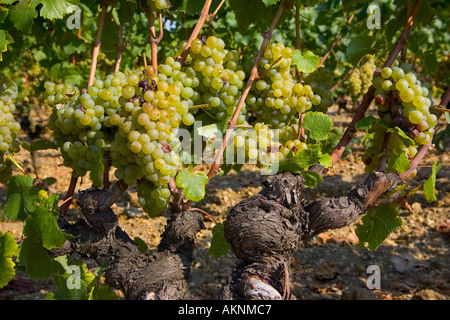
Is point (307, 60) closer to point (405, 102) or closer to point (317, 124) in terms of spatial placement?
point (317, 124)

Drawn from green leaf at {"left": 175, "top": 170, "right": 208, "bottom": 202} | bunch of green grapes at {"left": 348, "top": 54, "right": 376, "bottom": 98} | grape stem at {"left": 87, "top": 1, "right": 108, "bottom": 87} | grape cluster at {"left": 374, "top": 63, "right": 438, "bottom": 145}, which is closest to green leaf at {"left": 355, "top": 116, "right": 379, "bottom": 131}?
grape cluster at {"left": 374, "top": 63, "right": 438, "bottom": 145}

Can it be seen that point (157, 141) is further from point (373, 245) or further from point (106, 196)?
point (373, 245)

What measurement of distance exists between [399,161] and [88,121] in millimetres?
1017

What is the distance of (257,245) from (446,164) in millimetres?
5300

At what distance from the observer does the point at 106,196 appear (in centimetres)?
142

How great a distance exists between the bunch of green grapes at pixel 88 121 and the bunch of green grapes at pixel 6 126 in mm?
166

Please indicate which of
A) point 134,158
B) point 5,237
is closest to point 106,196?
point 134,158

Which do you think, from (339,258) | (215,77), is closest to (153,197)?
(215,77)

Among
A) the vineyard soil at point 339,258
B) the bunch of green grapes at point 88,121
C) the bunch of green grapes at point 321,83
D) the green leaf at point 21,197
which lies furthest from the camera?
the vineyard soil at point 339,258

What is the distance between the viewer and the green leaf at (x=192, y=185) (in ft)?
4.36

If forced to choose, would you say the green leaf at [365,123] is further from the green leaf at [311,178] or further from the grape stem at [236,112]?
the grape stem at [236,112]

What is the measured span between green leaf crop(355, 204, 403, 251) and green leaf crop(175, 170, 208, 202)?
2.15 ft

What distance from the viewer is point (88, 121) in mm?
1368

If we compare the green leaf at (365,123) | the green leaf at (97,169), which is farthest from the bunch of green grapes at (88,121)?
the green leaf at (365,123)
